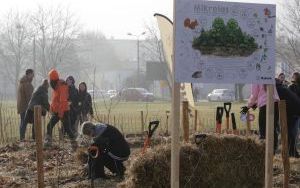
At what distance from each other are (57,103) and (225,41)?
22.5ft

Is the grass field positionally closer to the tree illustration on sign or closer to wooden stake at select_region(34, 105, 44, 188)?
wooden stake at select_region(34, 105, 44, 188)

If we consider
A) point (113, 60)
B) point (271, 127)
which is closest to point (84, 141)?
point (271, 127)

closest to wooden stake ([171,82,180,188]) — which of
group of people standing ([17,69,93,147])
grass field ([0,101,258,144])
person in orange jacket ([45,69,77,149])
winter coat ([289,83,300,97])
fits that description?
grass field ([0,101,258,144])

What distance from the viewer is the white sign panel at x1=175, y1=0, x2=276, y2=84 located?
15.4 feet

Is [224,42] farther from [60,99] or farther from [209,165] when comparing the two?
[60,99]

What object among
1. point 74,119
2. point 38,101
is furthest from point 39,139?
point 74,119

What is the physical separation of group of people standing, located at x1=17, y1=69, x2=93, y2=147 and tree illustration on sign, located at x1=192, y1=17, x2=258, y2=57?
18.7 feet

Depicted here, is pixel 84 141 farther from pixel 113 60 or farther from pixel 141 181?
pixel 113 60

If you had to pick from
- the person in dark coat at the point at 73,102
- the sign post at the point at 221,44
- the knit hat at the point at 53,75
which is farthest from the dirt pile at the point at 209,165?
the person in dark coat at the point at 73,102

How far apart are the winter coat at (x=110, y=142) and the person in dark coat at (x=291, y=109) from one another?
288cm

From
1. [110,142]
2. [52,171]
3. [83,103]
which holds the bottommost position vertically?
[52,171]

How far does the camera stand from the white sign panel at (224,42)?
185 inches

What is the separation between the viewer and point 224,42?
4.85 meters

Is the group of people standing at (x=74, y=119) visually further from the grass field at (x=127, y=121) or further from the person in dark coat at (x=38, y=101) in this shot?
the grass field at (x=127, y=121)
